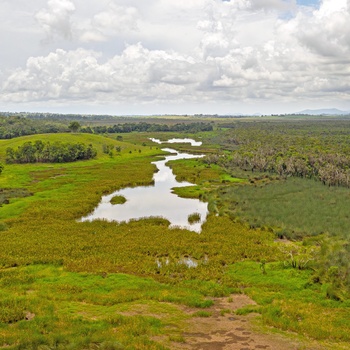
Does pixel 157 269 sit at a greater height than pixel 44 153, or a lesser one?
lesser

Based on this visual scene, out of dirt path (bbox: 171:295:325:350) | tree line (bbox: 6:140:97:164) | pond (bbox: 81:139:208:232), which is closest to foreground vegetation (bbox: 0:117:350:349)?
dirt path (bbox: 171:295:325:350)

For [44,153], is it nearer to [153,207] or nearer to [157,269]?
[153,207]

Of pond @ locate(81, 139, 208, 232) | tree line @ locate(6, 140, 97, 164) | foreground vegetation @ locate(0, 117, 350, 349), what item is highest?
tree line @ locate(6, 140, 97, 164)

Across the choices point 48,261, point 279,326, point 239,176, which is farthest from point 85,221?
point 239,176

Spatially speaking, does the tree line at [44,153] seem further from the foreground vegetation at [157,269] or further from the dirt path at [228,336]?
the dirt path at [228,336]

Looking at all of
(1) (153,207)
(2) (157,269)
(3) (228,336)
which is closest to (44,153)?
(1) (153,207)

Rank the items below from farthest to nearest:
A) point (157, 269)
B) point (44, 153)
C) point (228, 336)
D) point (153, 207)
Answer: point (44, 153)
point (153, 207)
point (157, 269)
point (228, 336)

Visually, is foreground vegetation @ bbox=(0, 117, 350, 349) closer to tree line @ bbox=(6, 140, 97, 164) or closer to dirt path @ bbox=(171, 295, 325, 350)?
dirt path @ bbox=(171, 295, 325, 350)

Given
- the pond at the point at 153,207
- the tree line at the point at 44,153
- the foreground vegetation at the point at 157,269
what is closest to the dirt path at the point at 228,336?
the foreground vegetation at the point at 157,269
